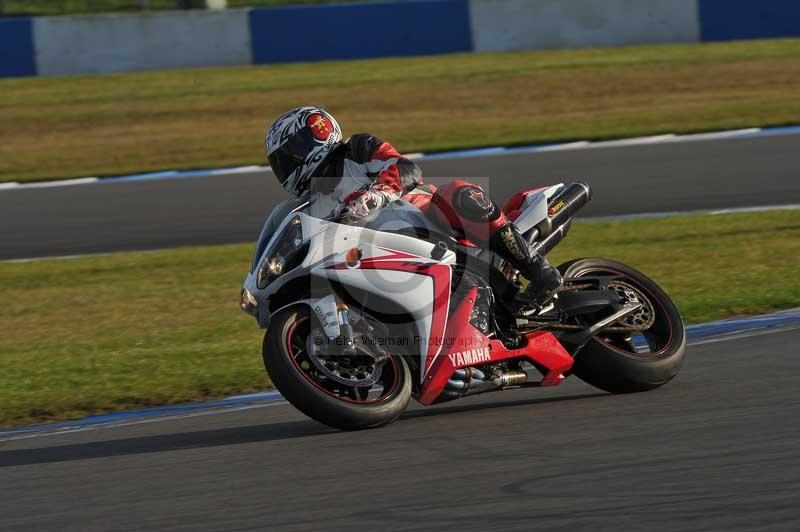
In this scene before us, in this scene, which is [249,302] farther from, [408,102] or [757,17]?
[757,17]

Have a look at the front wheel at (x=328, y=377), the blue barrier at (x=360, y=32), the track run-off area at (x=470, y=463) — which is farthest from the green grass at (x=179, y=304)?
the blue barrier at (x=360, y=32)

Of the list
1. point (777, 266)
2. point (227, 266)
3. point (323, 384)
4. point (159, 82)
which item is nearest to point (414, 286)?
point (323, 384)

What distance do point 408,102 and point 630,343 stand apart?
12.7 meters

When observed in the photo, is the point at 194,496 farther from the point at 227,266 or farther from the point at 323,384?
the point at 227,266

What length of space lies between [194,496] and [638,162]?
958 centimetres

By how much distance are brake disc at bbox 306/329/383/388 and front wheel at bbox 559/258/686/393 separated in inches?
40.8

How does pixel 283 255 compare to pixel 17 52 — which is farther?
pixel 17 52

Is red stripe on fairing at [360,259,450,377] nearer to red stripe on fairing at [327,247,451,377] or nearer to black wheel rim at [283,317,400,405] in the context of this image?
red stripe on fairing at [327,247,451,377]

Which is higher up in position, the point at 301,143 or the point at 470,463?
the point at 301,143

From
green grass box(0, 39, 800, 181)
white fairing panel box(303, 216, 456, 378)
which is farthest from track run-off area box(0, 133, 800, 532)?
green grass box(0, 39, 800, 181)

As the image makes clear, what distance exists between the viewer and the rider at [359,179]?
5.50 metres

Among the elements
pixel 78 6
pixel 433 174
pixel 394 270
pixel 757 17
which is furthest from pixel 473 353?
pixel 78 6

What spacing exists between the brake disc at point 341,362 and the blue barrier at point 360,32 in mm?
15727

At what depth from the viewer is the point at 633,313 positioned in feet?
19.4
